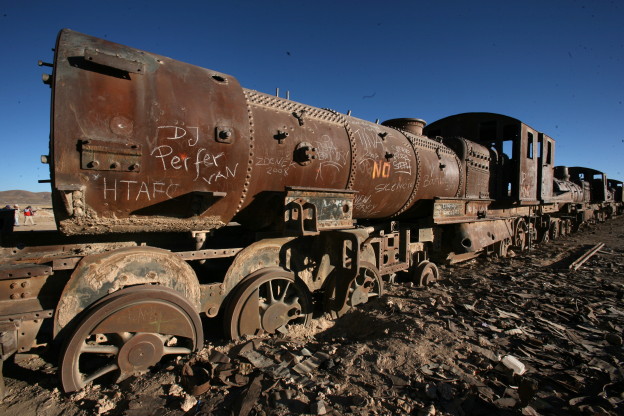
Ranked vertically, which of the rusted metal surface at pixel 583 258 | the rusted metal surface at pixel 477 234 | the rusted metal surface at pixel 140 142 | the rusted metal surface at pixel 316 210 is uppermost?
the rusted metal surface at pixel 140 142

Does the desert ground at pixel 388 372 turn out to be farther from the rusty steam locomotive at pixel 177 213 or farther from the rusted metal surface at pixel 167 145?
the rusted metal surface at pixel 167 145

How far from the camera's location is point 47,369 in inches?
127

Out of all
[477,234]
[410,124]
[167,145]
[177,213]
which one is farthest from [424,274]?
[167,145]

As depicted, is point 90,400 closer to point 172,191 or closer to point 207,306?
point 207,306

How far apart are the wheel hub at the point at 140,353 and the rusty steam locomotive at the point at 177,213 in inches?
0.4

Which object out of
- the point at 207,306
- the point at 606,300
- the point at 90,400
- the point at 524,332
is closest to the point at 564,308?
the point at 606,300

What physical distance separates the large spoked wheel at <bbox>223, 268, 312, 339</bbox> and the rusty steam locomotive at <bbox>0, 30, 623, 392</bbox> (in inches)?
0.6

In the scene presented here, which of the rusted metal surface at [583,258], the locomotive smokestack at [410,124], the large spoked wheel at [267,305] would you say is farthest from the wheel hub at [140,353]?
the rusted metal surface at [583,258]

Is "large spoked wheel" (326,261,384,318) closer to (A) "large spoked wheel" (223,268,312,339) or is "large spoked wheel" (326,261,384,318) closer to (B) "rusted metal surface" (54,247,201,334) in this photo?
(A) "large spoked wheel" (223,268,312,339)

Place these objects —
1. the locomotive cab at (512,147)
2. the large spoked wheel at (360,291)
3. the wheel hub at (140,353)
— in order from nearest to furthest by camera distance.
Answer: the wheel hub at (140,353) → the large spoked wheel at (360,291) → the locomotive cab at (512,147)

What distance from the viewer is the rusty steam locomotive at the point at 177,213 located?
2.71 m

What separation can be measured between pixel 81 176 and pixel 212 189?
1.09 meters

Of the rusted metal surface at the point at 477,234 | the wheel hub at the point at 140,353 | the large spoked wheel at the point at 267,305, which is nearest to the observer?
the wheel hub at the point at 140,353

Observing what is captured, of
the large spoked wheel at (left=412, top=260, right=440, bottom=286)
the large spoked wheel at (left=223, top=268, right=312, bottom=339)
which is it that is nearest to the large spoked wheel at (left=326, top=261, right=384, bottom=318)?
the large spoked wheel at (left=223, top=268, right=312, bottom=339)
